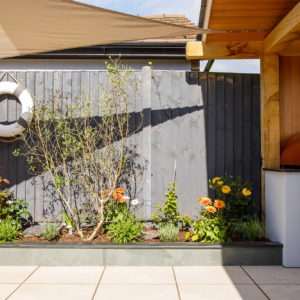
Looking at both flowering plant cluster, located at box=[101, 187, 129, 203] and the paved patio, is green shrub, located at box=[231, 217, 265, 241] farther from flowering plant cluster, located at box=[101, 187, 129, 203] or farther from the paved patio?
flowering plant cluster, located at box=[101, 187, 129, 203]

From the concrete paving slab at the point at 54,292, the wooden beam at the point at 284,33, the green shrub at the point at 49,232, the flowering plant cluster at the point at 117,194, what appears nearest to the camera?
the concrete paving slab at the point at 54,292

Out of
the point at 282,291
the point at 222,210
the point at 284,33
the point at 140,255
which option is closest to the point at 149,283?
the point at 140,255

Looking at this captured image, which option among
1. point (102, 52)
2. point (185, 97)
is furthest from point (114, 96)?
point (102, 52)

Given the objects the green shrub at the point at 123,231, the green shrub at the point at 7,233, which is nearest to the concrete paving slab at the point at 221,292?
the green shrub at the point at 123,231

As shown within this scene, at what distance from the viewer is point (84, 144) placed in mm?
3752

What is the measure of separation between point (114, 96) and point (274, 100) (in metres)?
1.65

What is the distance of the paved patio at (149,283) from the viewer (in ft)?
7.83

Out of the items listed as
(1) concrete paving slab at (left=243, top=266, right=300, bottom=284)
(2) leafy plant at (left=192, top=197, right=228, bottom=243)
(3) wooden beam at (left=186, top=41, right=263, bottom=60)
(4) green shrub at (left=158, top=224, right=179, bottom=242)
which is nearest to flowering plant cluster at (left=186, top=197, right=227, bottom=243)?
(2) leafy plant at (left=192, top=197, right=228, bottom=243)

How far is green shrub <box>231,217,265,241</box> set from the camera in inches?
127

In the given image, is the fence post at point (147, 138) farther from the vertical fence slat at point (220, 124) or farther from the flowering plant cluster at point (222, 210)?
the vertical fence slat at point (220, 124)

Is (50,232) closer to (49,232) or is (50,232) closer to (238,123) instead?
(49,232)

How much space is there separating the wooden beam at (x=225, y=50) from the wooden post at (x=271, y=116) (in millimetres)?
232

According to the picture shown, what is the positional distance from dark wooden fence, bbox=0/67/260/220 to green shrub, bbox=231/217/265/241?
0.52 meters

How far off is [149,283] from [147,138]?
1.66 metres
